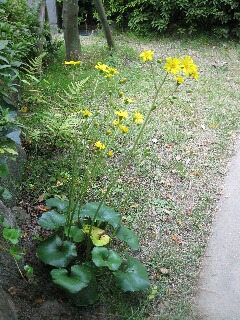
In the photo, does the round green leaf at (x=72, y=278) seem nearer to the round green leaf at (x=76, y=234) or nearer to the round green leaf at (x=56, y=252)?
the round green leaf at (x=56, y=252)

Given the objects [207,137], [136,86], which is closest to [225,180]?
[207,137]

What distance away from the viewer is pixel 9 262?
2.60 metres

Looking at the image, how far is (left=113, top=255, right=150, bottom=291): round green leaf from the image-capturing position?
2.67 m

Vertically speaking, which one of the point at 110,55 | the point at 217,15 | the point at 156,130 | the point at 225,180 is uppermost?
the point at 217,15

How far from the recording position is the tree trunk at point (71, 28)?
558 centimetres

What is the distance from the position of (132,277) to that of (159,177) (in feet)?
4.69

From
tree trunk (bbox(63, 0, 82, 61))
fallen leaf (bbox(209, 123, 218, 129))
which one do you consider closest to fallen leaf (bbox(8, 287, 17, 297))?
fallen leaf (bbox(209, 123, 218, 129))

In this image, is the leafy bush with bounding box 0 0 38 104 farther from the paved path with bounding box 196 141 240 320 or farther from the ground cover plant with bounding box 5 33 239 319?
the paved path with bounding box 196 141 240 320

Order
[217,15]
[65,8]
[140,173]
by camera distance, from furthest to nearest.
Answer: [217,15] < [65,8] < [140,173]

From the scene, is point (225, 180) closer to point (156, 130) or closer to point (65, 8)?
point (156, 130)

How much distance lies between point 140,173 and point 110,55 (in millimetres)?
3348

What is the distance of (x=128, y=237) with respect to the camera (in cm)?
297

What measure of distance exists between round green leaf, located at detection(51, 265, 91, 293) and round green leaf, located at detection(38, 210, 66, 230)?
343 mm

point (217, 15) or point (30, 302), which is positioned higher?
point (217, 15)
